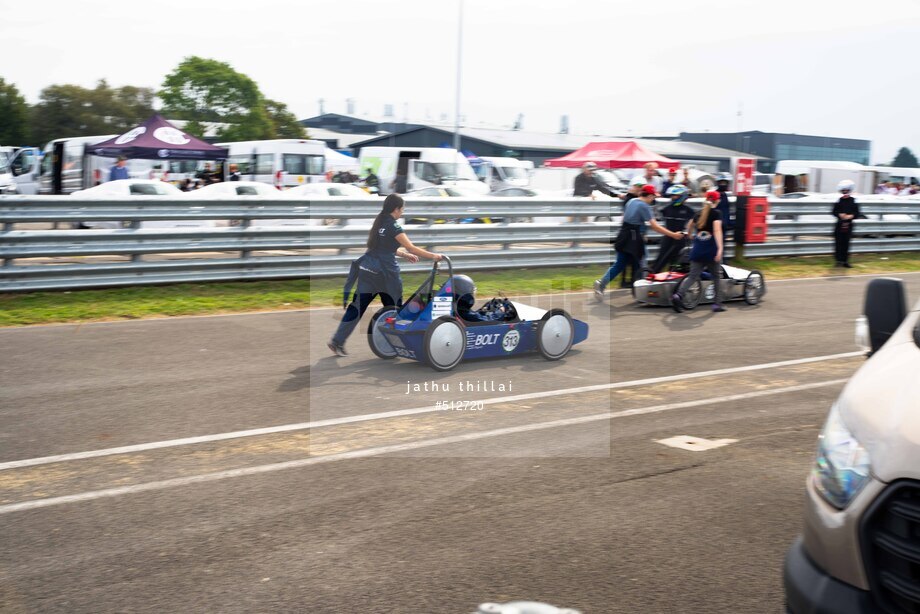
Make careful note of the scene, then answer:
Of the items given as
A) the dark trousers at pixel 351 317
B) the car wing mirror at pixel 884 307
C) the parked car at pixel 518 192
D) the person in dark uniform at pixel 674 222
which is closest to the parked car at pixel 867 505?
the car wing mirror at pixel 884 307

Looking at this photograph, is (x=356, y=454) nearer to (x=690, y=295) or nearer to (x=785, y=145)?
(x=690, y=295)

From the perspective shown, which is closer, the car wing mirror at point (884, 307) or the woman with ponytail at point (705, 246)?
the car wing mirror at point (884, 307)

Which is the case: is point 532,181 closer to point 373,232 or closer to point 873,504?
point 373,232

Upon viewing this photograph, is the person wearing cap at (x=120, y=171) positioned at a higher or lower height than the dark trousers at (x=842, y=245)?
higher

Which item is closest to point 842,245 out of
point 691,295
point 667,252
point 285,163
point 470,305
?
point 667,252

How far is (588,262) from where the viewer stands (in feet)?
55.0

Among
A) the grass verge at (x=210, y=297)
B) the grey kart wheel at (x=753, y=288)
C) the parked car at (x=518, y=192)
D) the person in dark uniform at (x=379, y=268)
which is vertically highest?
the parked car at (x=518, y=192)

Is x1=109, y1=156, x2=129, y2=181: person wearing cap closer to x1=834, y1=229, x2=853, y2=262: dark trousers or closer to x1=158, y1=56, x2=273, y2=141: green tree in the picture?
x1=834, y1=229, x2=853, y2=262: dark trousers

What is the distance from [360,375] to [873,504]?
6.35m

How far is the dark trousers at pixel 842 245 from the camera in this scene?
19391 mm

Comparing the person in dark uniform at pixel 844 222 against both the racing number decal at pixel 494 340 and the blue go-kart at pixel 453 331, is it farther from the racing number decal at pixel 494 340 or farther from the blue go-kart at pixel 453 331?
the racing number decal at pixel 494 340

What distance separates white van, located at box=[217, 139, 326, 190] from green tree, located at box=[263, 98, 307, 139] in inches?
1787

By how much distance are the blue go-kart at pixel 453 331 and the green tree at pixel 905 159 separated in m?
106

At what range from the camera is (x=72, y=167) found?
3170 cm
